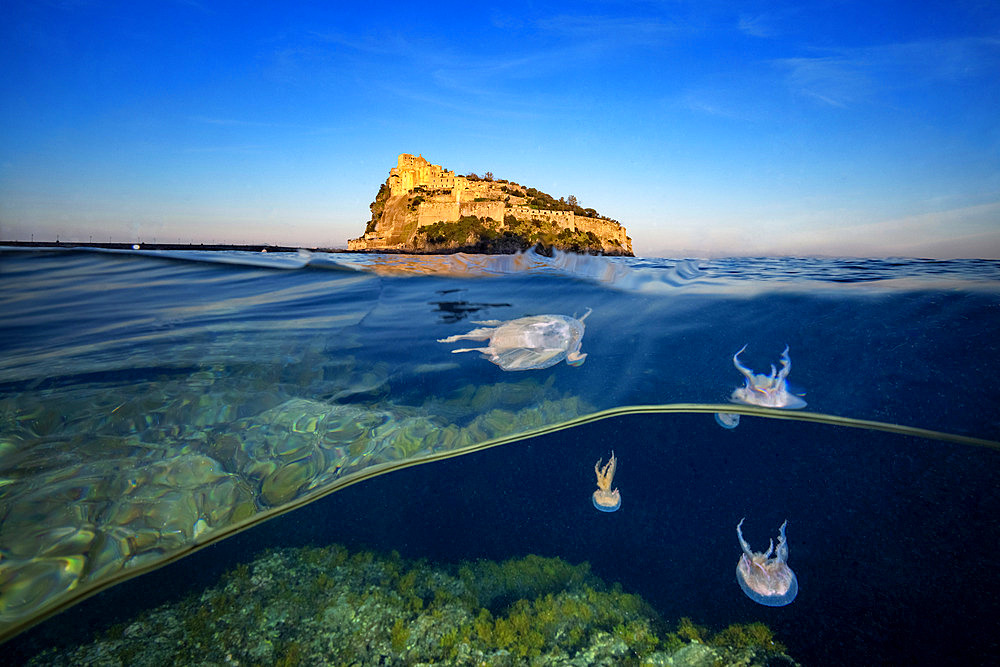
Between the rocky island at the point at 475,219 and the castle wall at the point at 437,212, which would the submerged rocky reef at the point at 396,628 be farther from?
the castle wall at the point at 437,212

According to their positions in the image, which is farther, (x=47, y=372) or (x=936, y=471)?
(x=936, y=471)

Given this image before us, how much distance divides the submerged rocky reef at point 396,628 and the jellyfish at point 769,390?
3.51 meters

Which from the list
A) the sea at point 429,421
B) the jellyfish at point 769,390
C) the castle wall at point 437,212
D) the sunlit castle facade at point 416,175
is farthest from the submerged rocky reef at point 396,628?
the sunlit castle facade at point 416,175

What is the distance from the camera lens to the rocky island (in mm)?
69812

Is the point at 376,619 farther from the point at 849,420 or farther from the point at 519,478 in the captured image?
the point at 519,478

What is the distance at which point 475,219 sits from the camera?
7312 cm

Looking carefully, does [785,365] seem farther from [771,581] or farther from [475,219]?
[475,219]

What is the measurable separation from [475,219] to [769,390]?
71570 millimetres

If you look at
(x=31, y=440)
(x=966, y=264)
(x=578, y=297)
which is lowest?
(x=31, y=440)

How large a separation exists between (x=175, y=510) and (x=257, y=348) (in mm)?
2701

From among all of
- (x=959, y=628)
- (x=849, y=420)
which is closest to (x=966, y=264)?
(x=849, y=420)

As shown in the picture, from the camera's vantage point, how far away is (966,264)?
6.64 m

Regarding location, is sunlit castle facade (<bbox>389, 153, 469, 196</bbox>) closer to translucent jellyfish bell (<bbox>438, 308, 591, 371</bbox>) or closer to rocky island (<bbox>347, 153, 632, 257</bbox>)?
rocky island (<bbox>347, 153, 632, 257</bbox>)

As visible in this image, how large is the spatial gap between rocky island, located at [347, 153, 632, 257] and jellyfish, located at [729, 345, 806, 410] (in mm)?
58930
